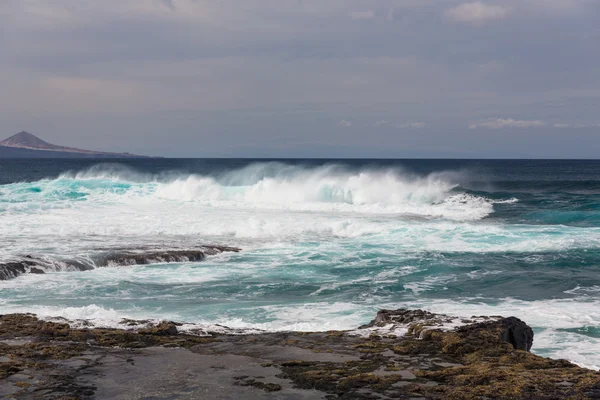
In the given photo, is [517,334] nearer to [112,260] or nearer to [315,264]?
[315,264]

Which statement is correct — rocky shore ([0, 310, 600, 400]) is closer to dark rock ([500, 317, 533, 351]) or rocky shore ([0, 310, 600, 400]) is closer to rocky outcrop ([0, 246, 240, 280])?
dark rock ([500, 317, 533, 351])

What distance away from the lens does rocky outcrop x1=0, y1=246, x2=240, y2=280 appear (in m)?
18.4

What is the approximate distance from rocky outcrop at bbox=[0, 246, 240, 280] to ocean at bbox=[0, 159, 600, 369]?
0.78 ft

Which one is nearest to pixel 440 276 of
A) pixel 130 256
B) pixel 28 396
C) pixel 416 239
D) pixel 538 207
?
pixel 416 239

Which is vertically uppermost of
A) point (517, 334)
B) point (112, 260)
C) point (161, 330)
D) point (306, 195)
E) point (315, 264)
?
point (306, 195)

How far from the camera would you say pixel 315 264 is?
20.8 m

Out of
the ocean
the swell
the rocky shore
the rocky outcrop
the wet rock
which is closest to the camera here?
the rocky shore

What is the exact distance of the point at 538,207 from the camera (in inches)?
1682

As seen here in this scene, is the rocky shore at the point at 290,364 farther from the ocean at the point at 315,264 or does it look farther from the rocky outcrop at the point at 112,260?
the rocky outcrop at the point at 112,260

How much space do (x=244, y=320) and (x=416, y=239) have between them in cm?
1453

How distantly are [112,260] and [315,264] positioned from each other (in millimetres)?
6627

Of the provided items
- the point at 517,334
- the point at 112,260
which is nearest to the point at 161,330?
the point at 517,334

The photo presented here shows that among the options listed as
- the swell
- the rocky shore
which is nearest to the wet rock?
the rocky shore

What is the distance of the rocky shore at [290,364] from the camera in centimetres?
761
